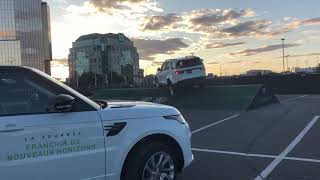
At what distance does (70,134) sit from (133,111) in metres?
1.01

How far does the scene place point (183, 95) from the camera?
2511 cm

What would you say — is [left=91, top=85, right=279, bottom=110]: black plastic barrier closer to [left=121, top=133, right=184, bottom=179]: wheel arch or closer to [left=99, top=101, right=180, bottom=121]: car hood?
[left=121, top=133, right=184, bottom=179]: wheel arch

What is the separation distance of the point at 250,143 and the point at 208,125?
4.18 metres

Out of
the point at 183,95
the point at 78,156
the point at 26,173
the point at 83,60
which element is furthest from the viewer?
the point at 83,60

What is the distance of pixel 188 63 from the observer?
2755 cm

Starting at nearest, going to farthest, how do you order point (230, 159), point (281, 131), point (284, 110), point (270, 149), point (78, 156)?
point (78, 156), point (230, 159), point (270, 149), point (281, 131), point (284, 110)

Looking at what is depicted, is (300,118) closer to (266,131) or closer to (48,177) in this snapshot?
(266,131)

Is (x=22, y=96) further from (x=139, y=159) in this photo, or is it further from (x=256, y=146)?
(x=256, y=146)

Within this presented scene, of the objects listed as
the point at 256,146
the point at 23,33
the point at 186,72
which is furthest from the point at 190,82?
the point at 23,33

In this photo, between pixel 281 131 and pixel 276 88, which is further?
pixel 276 88

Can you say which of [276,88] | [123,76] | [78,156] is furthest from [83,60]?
[78,156]

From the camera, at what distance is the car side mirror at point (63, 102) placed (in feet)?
18.0

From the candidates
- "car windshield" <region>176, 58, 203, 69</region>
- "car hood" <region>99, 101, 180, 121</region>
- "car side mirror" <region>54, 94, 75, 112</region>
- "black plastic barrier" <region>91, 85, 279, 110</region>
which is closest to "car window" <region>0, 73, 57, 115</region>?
"car side mirror" <region>54, 94, 75, 112</region>

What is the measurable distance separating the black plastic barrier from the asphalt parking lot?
2.42 meters
